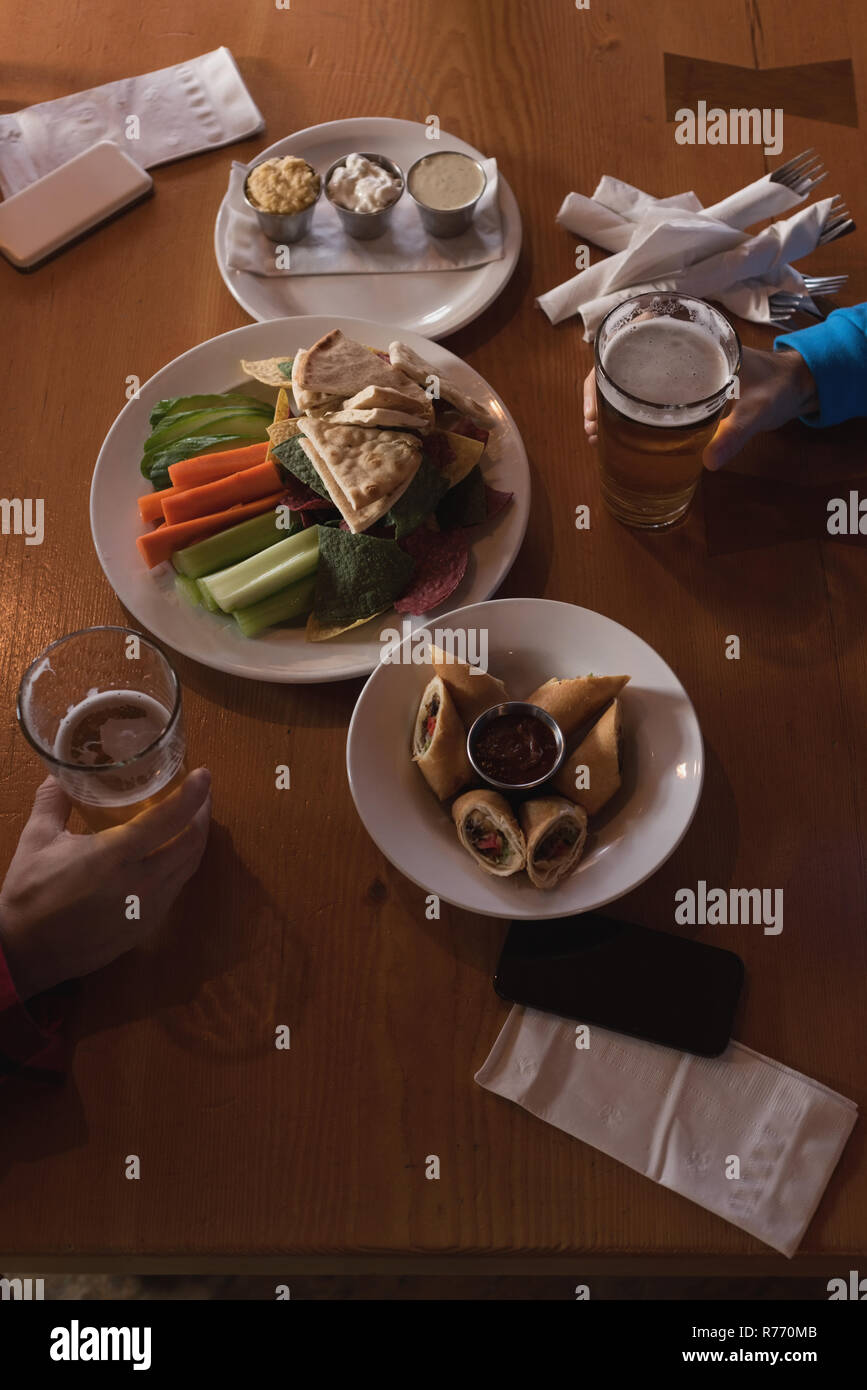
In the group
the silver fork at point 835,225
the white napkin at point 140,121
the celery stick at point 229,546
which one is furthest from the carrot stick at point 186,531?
the silver fork at point 835,225

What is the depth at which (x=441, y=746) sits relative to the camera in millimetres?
1363

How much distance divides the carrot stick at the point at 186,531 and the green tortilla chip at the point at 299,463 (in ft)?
0.23

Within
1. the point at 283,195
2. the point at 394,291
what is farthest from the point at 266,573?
the point at 283,195

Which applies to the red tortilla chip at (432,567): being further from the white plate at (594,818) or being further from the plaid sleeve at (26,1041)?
the plaid sleeve at (26,1041)

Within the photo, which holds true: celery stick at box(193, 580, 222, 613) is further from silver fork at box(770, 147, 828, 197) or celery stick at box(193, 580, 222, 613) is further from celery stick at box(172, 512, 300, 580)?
silver fork at box(770, 147, 828, 197)

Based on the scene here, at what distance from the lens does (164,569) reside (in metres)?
1.60

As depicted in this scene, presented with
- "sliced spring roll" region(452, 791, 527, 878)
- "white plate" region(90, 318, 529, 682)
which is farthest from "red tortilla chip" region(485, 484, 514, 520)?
"sliced spring roll" region(452, 791, 527, 878)

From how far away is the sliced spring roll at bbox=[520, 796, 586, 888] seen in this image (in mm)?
1312

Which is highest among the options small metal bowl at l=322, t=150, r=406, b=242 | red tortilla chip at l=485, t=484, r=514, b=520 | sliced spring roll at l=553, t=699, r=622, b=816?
small metal bowl at l=322, t=150, r=406, b=242

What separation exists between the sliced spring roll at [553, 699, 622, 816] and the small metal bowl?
1043 millimetres

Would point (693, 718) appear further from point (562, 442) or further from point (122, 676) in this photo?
point (122, 676)

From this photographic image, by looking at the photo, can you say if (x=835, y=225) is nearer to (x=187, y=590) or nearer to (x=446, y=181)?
(x=446, y=181)

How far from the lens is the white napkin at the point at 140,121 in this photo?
2.02m
